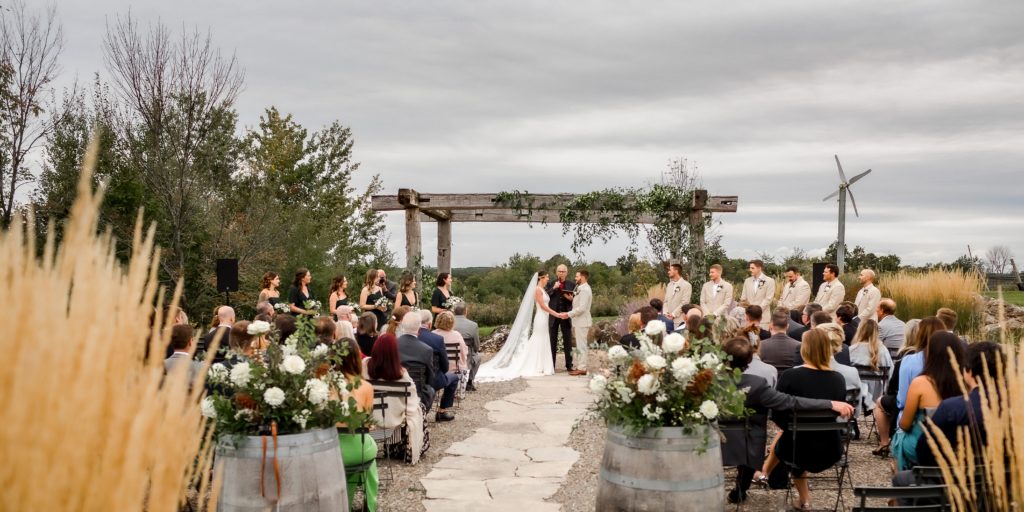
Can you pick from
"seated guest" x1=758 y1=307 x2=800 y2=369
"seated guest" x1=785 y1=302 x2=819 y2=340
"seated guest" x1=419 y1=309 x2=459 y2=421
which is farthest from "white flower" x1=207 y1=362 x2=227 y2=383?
"seated guest" x1=785 y1=302 x2=819 y2=340

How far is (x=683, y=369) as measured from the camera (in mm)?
4199

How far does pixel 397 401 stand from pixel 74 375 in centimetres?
537

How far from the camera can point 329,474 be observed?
393cm

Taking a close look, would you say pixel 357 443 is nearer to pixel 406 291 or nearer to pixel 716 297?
pixel 406 291

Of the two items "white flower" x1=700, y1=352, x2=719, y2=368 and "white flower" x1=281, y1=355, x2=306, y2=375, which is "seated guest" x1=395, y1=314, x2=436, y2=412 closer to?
"white flower" x1=281, y1=355, x2=306, y2=375

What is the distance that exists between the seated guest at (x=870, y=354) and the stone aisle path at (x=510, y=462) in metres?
2.84

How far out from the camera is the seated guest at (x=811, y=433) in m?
5.33

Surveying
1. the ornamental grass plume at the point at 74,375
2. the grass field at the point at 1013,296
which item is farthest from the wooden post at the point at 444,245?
the ornamental grass plume at the point at 74,375

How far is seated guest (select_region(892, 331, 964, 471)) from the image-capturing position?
15.3 feet

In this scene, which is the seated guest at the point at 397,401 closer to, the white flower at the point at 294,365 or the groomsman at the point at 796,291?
the white flower at the point at 294,365

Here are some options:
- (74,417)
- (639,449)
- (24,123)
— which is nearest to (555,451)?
(639,449)

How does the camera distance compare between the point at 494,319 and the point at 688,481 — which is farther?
the point at 494,319

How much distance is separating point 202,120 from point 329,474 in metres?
13.5

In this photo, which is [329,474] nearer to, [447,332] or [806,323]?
[447,332]
